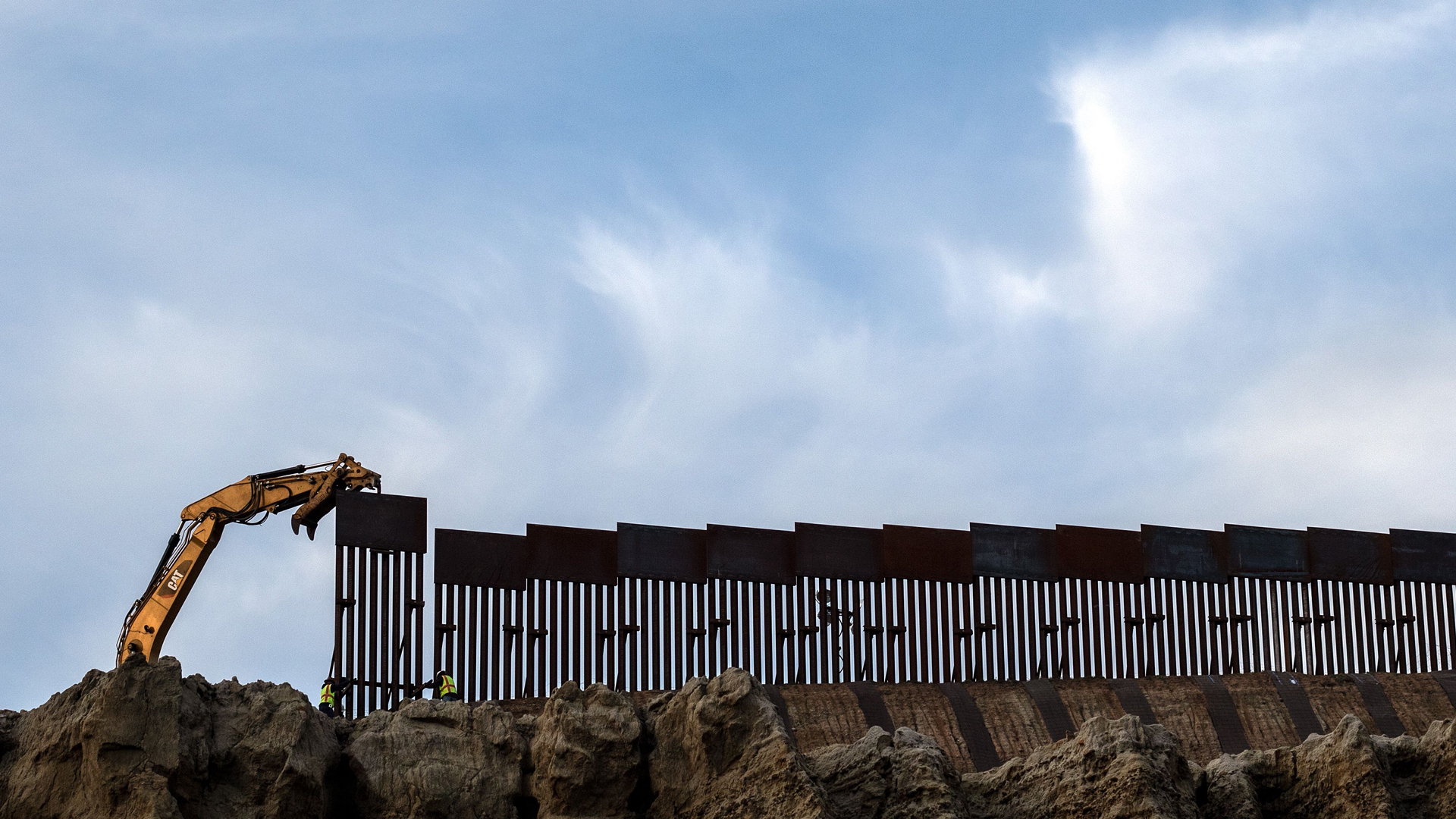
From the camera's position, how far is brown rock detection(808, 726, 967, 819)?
6824 mm

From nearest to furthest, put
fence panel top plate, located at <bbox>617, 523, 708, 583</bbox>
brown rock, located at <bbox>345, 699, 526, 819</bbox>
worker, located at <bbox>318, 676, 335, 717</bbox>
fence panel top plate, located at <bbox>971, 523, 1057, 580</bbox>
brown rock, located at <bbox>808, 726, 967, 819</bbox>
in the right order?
brown rock, located at <bbox>808, 726, 967, 819</bbox>
brown rock, located at <bbox>345, 699, 526, 819</bbox>
worker, located at <bbox>318, 676, 335, 717</bbox>
fence panel top plate, located at <bbox>617, 523, 708, 583</bbox>
fence panel top plate, located at <bbox>971, 523, 1057, 580</bbox>

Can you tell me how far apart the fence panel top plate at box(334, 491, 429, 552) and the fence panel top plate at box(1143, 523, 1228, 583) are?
860 centimetres

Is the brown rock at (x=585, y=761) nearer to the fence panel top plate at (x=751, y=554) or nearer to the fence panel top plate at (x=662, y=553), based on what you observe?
the fence panel top plate at (x=662, y=553)

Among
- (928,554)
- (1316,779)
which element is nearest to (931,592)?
(928,554)

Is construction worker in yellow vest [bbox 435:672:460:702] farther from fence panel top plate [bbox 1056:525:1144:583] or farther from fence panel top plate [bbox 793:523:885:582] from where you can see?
fence panel top plate [bbox 1056:525:1144:583]

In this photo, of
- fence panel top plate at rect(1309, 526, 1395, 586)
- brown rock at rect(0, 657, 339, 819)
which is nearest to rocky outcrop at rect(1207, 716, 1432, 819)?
brown rock at rect(0, 657, 339, 819)

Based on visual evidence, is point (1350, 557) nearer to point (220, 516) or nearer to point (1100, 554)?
point (1100, 554)

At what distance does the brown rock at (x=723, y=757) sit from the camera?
672cm

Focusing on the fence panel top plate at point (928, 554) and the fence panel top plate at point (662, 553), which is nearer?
the fence panel top plate at point (662, 553)

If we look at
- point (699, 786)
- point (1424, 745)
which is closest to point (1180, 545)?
point (1424, 745)

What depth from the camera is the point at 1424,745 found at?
732 cm

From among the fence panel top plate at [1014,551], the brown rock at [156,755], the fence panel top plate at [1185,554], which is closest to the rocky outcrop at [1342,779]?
the brown rock at [156,755]

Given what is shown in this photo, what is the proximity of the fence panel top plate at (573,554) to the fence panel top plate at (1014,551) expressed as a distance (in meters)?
4.33

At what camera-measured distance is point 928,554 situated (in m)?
19.0
